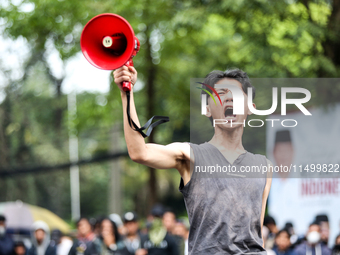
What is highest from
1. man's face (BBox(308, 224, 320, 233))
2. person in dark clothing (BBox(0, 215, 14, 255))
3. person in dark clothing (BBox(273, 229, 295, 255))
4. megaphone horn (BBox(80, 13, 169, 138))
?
megaphone horn (BBox(80, 13, 169, 138))

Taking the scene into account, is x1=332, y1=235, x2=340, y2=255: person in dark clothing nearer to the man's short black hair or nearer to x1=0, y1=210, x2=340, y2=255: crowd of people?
x1=0, y1=210, x2=340, y2=255: crowd of people

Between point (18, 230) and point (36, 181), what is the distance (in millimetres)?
16140

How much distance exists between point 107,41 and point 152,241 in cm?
606

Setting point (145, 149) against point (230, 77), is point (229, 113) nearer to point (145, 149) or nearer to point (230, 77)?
point (230, 77)

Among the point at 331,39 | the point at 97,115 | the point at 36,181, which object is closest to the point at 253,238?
the point at 331,39

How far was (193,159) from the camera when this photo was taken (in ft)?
9.15

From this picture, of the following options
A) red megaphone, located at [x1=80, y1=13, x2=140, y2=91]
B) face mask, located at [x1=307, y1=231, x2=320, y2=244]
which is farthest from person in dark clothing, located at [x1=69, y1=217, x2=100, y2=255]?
red megaphone, located at [x1=80, y1=13, x2=140, y2=91]

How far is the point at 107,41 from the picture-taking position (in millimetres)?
2688

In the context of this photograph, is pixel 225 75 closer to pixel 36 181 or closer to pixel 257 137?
pixel 257 137

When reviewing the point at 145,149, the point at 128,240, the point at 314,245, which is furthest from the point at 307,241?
the point at 145,149

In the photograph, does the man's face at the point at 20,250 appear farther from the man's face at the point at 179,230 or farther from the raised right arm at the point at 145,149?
the raised right arm at the point at 145,149

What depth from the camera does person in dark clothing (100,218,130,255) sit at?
820 cm

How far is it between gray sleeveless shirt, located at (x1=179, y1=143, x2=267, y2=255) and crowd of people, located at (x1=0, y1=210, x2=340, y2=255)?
3974mm

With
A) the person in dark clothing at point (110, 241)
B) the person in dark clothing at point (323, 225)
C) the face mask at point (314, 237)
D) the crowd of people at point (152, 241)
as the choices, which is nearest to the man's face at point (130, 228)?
the crowd of people at point (152, 241)
